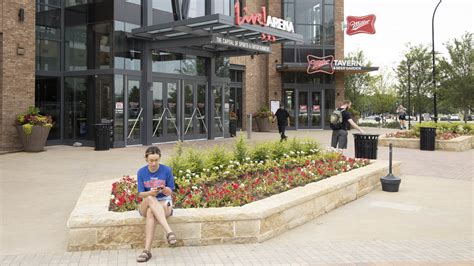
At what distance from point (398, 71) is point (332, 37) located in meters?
10.4

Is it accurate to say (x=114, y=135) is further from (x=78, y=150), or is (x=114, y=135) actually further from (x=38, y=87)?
(x=38, y=87)

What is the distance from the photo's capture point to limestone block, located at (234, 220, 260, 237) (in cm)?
586

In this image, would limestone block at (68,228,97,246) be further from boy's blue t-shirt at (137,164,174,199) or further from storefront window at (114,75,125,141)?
storefront window at (114,75,125,141)

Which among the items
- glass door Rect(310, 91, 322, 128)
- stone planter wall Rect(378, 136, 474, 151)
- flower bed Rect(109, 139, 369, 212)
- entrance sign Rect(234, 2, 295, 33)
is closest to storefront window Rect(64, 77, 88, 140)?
A: entrance sign Rect(234, 2, 295, 33)

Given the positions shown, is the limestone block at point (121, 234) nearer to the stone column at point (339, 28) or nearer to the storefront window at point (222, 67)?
the storefront window at point (222, 67)

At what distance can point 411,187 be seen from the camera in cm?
998

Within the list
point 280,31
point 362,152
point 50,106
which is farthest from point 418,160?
point 50,106

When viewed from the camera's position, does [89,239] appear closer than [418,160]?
Yes

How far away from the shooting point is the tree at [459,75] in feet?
93.2

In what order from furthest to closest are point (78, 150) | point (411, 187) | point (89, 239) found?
point (78, 150) < point (411, 187) < point (89, 239)

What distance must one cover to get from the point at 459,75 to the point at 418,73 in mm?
7876

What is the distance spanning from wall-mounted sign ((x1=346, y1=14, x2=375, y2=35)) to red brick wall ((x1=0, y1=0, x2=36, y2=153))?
17.4 m

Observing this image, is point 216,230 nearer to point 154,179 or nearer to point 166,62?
point 154,179

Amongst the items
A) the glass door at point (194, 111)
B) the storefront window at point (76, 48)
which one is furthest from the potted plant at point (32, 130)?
the glass door at point (194, 111)
